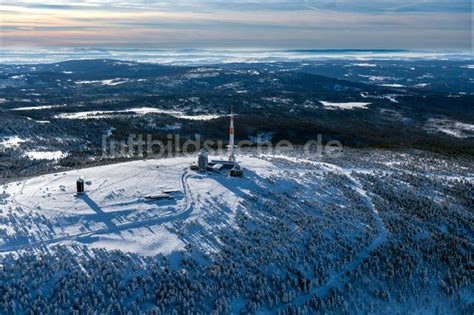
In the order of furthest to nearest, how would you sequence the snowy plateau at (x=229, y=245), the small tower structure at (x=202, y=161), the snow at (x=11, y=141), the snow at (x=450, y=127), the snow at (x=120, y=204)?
1. the snow at (x=450, y=127)
2. the snow at (x=11, y=141)
3. the small tower structure at (x=202, y=161)
4. the snow at (x=120, y=204)
5. the snowy plateau at (x=229, y=245)

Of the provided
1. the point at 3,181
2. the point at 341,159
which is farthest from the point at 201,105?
the point at 3,181

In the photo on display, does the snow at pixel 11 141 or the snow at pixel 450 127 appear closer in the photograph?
the snow at pixel 11 141

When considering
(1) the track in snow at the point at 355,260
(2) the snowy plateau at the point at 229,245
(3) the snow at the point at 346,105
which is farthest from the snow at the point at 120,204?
(3) the snow at the point at 346,105

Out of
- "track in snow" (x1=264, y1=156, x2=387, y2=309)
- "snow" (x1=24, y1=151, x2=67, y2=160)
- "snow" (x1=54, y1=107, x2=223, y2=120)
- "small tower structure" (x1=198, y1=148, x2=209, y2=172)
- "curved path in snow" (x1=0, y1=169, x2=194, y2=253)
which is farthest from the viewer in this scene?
"snow" (x1=54, y1=107, x2=223, y2=120)

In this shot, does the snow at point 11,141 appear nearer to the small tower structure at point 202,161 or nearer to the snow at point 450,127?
the small tower structure at point 202,161

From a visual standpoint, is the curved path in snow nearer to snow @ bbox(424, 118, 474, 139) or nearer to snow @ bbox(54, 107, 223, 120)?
snow @ bbox(54, 107, 223, 120)

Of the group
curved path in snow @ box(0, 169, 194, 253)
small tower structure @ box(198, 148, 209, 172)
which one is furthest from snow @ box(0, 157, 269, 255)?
small tower structure @ box(198, 148, 209, 172)

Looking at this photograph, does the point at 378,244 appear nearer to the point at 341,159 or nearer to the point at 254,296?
the point at 254,296

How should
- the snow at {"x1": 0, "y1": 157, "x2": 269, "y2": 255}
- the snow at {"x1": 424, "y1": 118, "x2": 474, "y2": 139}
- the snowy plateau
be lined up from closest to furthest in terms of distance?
the snowy plateau < the snow at {"x1": 0, "y1": 157, "x2": 269, "y2": 255} < the snow at {"x1": 424, "y1": 118, "x2": 474, "y2": 139}

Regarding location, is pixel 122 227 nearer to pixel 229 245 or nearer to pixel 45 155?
pixel 229 245
